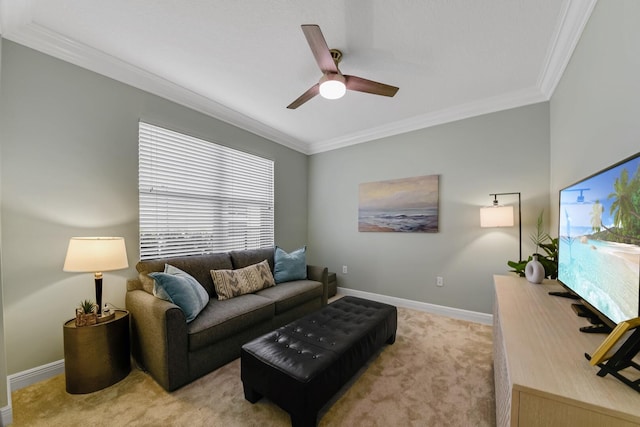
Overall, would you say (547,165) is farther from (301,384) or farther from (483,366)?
(301,384)

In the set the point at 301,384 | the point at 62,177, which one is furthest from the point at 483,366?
the point at 62,177

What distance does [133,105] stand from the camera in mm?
2346

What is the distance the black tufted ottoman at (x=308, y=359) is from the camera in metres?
1.35

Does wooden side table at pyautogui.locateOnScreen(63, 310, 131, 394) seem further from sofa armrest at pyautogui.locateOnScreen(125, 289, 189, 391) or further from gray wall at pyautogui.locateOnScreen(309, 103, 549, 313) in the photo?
gray wall at pyautogui.locateOnScreen(309, 103, 549, 313)

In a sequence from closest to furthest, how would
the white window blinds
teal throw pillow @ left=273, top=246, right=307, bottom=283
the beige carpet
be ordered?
the beige carpet
the white window blinds
teal throw pillow @ left=273, top=246, right=307, bottom=283

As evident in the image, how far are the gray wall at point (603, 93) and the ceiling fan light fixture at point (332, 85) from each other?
58.6 inches

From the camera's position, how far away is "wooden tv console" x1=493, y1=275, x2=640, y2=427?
0.68m

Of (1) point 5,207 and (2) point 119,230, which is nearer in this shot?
(1) point 5,207

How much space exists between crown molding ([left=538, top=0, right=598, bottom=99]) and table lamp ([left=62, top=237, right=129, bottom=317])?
355cm

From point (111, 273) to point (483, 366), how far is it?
3297 millimetres

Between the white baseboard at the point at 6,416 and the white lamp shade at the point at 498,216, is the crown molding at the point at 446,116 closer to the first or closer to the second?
the white lamp shade at the point at 498,216

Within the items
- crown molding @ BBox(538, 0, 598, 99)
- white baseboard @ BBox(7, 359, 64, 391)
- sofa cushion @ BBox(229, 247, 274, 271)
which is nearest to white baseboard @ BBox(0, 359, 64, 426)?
white baseboard @ BBox(7, 359, 64, 391)

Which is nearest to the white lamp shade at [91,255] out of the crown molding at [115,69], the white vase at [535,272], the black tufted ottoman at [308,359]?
the black tufted ottoman at [308,359]

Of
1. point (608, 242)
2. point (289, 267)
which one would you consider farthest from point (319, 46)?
point (289, 267)
